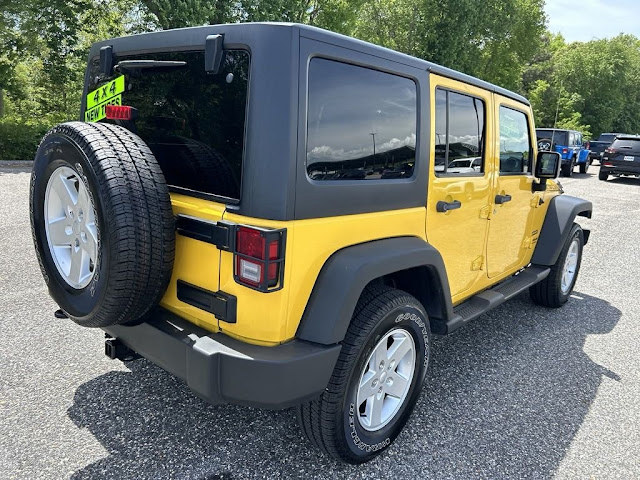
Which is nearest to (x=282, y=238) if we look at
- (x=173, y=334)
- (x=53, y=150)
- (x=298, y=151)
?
(x=298, y=151)

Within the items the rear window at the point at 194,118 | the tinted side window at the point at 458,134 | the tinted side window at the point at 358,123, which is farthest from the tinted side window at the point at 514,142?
the rear window at the point at 194,118

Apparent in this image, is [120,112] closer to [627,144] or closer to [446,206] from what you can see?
[446,206]

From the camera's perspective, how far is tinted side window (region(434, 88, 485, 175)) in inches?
108

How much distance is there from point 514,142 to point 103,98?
9.64 ft

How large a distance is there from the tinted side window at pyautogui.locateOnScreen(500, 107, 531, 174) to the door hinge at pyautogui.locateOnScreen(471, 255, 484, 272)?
0.68 meters

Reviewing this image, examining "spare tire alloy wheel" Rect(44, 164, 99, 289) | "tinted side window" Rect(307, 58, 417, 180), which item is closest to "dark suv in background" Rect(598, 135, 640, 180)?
"tinted side window" Rect(307, 58, 417, 180)

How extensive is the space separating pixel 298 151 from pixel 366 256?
1.90ft

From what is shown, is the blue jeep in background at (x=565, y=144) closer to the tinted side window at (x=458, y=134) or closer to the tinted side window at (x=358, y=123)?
the tinted side window at (x=458, y=134)

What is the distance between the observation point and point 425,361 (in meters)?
2.60

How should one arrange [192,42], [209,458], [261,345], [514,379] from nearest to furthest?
[261,345], [192,42], [209,458], [514,379]

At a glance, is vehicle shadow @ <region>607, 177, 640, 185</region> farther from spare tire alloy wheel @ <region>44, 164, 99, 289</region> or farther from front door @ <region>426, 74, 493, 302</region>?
spare tire alloy wheel @ <region>44, 164, 99, 289</region>

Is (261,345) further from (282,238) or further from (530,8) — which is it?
(530,8)

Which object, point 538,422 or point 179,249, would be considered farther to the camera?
point 538,422

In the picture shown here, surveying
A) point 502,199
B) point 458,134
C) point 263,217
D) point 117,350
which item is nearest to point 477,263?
point 502,199
